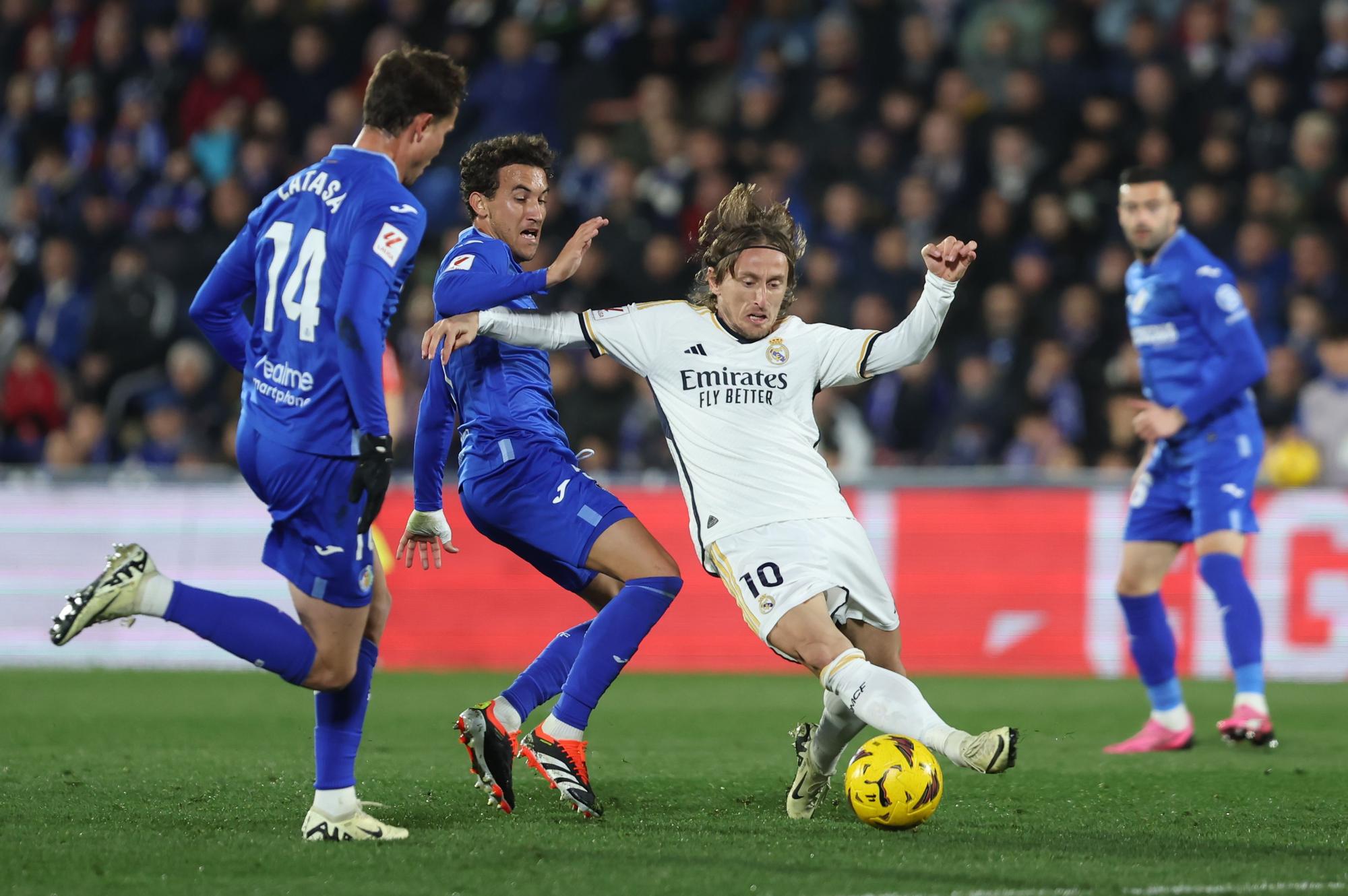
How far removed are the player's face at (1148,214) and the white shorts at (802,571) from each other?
3.26 m

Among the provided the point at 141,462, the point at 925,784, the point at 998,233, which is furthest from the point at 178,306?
the point at 925,784

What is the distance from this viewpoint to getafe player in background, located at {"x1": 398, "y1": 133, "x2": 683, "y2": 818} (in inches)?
225

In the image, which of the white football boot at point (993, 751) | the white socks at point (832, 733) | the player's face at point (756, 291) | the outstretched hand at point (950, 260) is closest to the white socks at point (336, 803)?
the white socks at point (832, 733)

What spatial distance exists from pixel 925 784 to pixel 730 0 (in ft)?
38.8

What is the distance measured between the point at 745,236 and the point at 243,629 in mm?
2110

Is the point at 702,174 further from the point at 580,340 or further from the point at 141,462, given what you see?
the point at 580,340

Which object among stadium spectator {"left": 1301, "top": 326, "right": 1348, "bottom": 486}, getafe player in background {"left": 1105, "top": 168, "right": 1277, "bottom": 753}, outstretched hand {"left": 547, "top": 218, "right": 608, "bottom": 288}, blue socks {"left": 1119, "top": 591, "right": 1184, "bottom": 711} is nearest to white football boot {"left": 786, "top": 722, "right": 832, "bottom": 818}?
outstretched hand {"left": 547, "top": 218, "right": 608, "bottom": 288}

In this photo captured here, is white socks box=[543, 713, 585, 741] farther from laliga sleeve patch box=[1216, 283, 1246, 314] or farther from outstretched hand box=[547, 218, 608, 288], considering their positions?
laliga sleeve patch box=[1216, 283, 1246, 314]

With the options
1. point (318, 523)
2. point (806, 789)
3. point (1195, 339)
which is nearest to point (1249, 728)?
point (1195, 339)

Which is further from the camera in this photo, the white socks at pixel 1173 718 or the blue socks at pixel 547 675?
the white socks at pixel 1173 718

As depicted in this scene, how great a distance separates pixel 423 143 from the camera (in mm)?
5293

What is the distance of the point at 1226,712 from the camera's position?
30.5 ft

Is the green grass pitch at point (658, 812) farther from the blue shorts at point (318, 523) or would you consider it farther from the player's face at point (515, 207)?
the player's face at point (515, 207)

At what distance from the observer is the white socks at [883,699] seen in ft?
16.2
